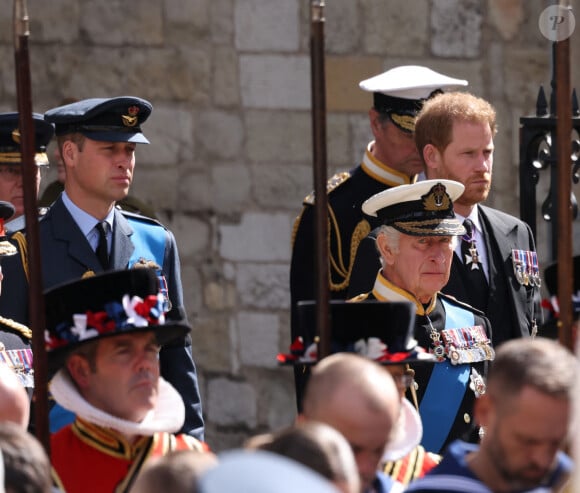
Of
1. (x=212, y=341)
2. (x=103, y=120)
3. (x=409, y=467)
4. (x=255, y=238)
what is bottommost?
(x=212, y=341)

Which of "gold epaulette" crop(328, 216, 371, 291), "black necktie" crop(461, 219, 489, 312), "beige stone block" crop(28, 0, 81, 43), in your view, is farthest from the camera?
"beige stone block" crop(28, 0, 81, 43)

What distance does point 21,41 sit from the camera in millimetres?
4711

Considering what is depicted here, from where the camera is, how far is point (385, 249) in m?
5.72

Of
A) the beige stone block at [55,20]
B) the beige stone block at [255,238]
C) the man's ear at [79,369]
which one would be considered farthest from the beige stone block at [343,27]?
the man's ear at [79,369]

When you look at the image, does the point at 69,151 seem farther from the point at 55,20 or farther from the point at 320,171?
the point at 55,20

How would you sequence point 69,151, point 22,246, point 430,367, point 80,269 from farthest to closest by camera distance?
point 69,151, point 22,246, point 80,269, point 430,367

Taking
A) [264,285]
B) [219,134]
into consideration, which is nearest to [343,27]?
[219,134]

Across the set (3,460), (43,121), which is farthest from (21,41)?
(43,121)

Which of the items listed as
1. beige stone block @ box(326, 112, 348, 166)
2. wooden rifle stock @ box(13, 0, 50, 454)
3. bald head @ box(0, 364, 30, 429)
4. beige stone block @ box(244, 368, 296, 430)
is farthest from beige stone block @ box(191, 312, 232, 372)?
bald head @ box(0, 364, 30, 429)

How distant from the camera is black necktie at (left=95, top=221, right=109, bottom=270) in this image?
6.01 meters

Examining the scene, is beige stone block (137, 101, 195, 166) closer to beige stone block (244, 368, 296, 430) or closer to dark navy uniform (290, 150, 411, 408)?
beige stone block (244, 368, 296, 430)

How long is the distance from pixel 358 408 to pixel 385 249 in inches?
65.0

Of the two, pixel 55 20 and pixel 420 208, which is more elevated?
pixel 55 20

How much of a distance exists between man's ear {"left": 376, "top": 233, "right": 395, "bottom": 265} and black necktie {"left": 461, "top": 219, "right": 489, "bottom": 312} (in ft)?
1.69
